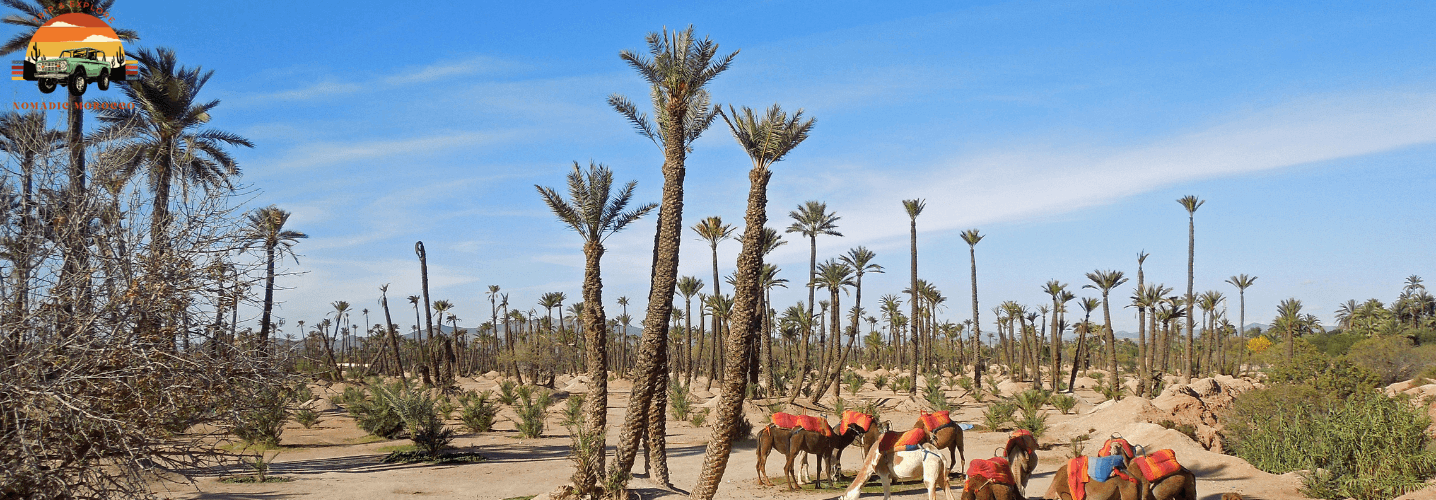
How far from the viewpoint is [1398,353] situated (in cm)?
3984

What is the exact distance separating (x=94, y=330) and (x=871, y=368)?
2698 inches

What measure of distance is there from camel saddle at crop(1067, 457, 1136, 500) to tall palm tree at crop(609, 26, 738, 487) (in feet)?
23.6

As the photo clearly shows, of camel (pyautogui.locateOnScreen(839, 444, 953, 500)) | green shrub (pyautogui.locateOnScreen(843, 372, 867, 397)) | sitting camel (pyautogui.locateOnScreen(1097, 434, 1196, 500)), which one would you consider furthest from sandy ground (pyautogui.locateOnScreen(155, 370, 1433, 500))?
green shrub (pyautogui.locateOnScreen(843, 372, 867, 397))

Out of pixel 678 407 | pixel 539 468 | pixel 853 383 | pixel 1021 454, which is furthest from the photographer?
pixel 853 383

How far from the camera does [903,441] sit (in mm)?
13125

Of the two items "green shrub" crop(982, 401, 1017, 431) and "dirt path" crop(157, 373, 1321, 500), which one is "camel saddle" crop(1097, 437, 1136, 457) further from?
"green shrub" crop(982, 401, 1017, 431)

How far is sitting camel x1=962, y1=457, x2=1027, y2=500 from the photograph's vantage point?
1135 cm

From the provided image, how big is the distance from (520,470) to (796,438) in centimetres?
742

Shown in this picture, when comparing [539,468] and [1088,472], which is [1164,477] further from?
[539,468]

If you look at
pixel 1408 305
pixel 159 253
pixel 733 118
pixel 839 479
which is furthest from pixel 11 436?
pixel 1408 305

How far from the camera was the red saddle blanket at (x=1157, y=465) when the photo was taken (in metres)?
11.3

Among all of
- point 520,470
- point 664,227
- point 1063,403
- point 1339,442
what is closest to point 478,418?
point 520,470

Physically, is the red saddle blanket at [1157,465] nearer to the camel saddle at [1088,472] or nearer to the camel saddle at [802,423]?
the camel saddle at [1088,472]

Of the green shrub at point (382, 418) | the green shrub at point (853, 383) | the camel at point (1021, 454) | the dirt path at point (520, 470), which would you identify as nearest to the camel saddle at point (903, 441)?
the camel at point (1021, 454)
